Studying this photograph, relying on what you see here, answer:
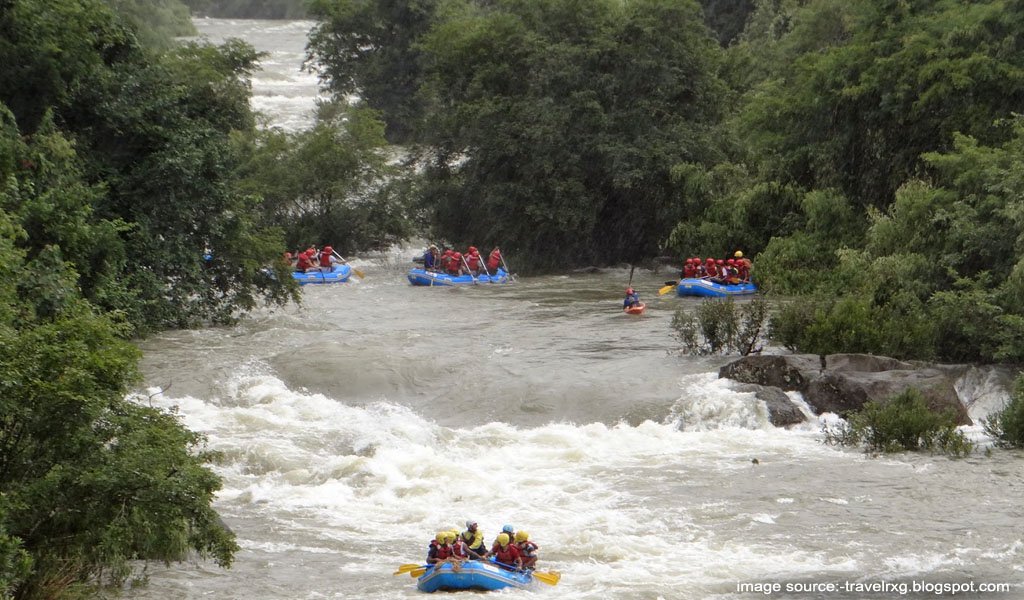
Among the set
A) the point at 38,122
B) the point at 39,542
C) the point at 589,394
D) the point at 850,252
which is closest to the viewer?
the point at 39,542

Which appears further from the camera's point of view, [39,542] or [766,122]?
[766,122]

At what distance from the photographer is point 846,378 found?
1834 cm

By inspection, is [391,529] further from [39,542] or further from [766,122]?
[766,122]

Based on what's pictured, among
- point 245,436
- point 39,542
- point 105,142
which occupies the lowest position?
point 245,436

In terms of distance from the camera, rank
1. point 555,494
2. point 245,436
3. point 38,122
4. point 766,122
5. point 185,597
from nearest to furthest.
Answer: point 185,597, point 555,494, point 245,436, point 38,122, point 766,122

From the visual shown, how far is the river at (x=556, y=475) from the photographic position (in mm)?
12156

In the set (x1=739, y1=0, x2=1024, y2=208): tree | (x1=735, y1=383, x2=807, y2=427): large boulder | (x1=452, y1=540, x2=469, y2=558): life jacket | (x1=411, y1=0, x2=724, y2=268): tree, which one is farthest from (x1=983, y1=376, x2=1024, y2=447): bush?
(x1=411, y1=0, x2=724, y2=268): tree

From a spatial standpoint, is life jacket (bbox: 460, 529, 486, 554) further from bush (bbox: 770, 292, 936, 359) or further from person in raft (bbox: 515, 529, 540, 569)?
bush (bbox: 770, 292, 936, 359)

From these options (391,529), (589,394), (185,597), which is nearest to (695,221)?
(589,394)

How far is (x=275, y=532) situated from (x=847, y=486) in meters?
6.79

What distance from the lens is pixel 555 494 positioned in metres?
14.9

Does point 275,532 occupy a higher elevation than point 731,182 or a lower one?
lower

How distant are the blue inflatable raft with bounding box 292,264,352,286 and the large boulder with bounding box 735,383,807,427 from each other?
16356 millimetres

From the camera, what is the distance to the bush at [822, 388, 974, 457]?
16.3 meters
